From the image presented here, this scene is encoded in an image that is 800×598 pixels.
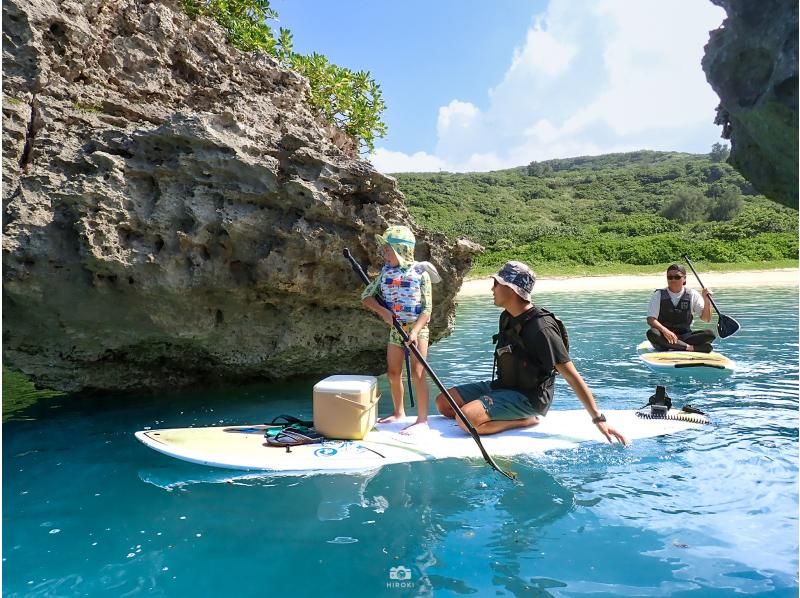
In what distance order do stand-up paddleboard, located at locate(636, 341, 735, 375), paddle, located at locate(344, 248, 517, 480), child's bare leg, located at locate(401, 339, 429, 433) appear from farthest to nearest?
1. stand-up paddleboard, located at locate(636, 341, 735, 375)
2. child's bare leg, located at locate(401, 339, 429, 433)
3. paddle, located at locate(344, 248, 517, 480)

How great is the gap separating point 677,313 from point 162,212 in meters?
7.93

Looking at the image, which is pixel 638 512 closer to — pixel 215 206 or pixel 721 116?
pixel 721 116

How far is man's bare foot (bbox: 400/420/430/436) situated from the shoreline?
64.0 feet

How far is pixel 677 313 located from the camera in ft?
30.8

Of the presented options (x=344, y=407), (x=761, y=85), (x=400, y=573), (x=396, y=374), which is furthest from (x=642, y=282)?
(x=400, y=573)

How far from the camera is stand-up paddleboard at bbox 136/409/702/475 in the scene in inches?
182

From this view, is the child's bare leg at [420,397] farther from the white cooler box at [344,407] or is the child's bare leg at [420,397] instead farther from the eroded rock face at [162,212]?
the eroded rock face at [162,212]

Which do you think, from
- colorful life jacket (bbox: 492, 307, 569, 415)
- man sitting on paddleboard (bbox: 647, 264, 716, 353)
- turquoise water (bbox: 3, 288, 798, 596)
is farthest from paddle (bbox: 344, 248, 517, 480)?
man sitting on paddleboard (bbox: 647, 264, 716, 353)

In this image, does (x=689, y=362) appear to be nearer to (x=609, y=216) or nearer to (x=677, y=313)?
(x=677, y=313)

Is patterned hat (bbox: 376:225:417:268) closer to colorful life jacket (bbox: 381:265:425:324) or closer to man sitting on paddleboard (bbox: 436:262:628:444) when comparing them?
colorful life jacket (bbox: 381:265:425:324)

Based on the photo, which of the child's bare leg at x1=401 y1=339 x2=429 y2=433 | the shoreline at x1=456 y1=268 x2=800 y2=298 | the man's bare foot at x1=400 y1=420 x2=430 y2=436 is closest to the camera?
the man's bare foot at x1=400 y1=420 x2=430 y2=436

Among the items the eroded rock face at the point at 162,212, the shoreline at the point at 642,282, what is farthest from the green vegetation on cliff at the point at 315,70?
the shoreline at the point at 642,282

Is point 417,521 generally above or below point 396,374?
below

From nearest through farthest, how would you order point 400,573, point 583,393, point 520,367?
point 400,573, point 583,393, point 520,367
